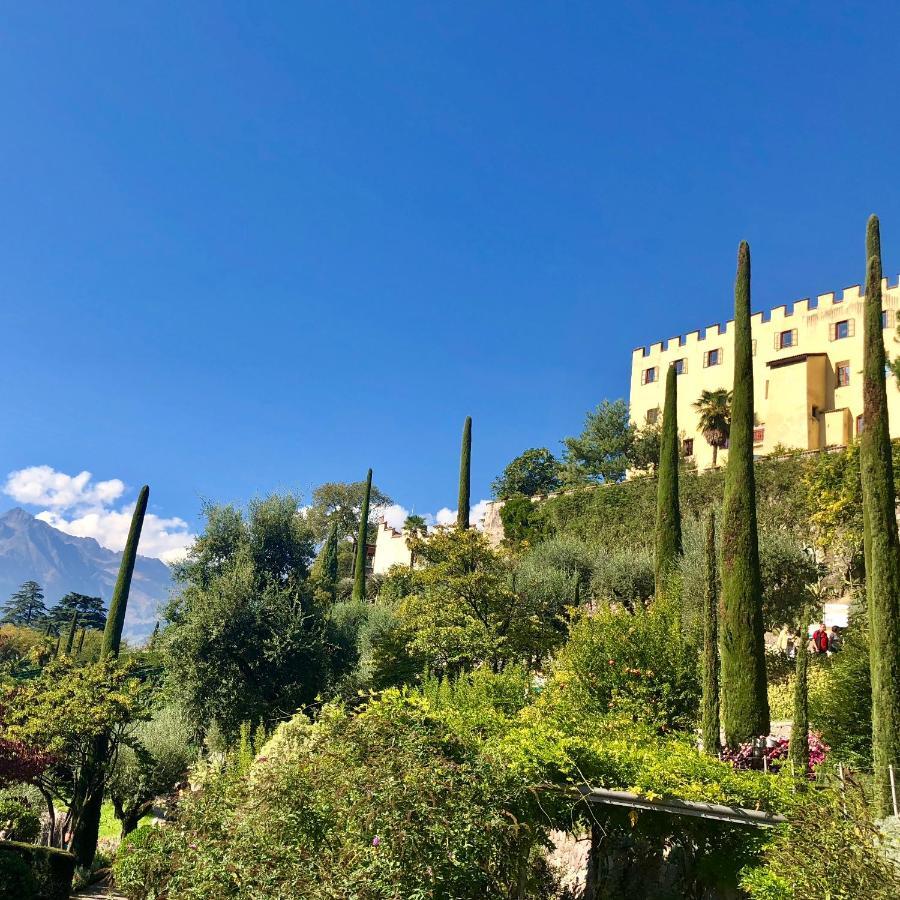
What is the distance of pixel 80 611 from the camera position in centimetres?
7869

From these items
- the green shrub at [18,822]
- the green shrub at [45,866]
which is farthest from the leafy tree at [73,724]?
the green shrub at [45,866]

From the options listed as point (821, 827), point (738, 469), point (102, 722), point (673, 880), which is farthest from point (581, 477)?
point (821, 827)

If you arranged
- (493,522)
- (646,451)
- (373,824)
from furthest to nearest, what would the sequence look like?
1. (493,522)
2. (646,451)
3. (373,824)

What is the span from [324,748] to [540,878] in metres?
2.87

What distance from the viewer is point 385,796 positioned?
7047mm

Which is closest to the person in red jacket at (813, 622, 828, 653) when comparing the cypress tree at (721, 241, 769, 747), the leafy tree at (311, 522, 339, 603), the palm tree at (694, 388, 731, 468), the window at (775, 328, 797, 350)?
the cypress tree at (721, 241, 769, 747)

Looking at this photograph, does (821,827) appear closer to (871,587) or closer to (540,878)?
(540,878)

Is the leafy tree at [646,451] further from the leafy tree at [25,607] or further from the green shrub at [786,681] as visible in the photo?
the leafy tree at [25,607]

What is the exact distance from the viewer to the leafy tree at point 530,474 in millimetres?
49438

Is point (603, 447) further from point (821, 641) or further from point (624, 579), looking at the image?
point (821, 641)

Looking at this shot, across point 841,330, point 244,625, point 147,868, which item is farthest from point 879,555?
point 841,330

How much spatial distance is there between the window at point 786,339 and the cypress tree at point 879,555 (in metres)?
27.7

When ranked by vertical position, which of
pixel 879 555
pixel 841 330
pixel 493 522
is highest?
pixel 841 330

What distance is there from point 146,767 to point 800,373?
31633 mm
